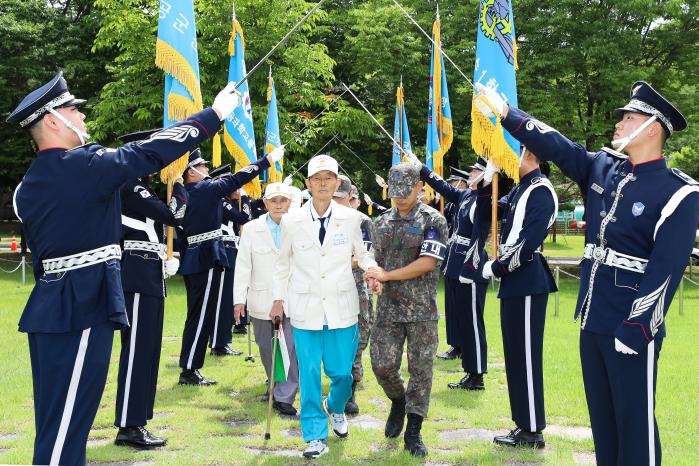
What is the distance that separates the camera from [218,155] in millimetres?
10797

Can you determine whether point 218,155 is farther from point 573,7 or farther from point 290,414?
point 573,7

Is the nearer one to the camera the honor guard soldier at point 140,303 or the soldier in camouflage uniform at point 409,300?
the soldier in camouflage uniform at point 409,300

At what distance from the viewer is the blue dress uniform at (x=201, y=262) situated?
29.4 feet

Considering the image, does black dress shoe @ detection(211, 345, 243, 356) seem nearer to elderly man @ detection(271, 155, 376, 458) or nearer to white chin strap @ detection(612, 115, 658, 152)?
elderly man @ detection(271, 155, 376, 458)

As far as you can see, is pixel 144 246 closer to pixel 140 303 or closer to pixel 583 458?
pixel 140 303

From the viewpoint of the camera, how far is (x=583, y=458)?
6023 millimetres

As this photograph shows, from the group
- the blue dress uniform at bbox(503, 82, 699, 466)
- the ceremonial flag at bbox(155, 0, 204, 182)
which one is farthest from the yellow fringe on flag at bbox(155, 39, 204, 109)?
the blue dress uniform at bbox(503, 82, 699, 466)

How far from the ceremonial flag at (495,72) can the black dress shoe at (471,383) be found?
2609mm

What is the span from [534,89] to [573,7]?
122 inches

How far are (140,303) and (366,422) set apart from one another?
2.39 m

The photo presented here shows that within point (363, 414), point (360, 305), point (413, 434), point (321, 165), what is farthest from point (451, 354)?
point (321, 165)

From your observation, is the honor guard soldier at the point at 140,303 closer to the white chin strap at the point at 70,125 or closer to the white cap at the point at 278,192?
the white cap at the point at 278,192

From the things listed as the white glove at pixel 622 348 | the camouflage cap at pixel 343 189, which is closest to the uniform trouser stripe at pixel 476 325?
the camouflage cap at pixel 343 189

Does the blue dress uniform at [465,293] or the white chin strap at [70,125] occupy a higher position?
the white chin strap at [70,125]
